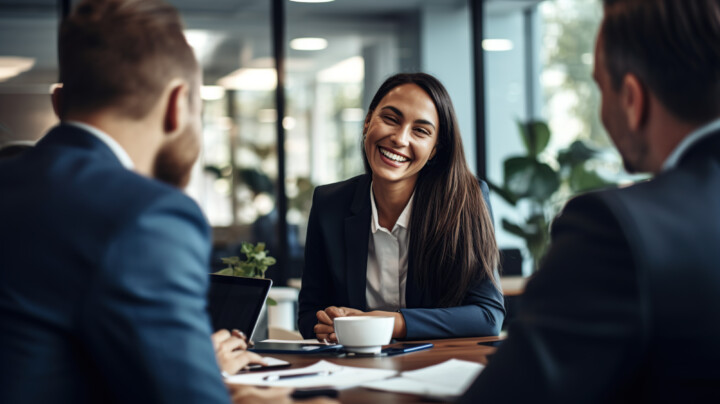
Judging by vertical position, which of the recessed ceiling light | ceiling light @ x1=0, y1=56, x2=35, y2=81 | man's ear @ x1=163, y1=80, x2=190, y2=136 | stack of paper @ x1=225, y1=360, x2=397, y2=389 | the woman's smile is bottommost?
stack of paper @ x1=225, y1=360, x2=397, y2=389

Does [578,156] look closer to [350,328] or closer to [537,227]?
[537,227]

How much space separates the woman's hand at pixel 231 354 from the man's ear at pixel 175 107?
546 millimetres

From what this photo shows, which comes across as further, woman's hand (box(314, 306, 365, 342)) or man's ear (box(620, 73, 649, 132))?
woman's hand (box(314, 306, 365, 342))

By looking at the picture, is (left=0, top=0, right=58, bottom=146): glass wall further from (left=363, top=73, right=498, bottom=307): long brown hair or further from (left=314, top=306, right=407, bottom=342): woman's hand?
(left=314, top=306, right=407, bottom=342): woman's hand

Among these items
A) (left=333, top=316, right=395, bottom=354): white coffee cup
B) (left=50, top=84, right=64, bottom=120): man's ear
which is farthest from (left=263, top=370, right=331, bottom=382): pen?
(left=50, top=84, right=64, bottom=120): man's ear

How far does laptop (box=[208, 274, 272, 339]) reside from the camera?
1855 millimetres

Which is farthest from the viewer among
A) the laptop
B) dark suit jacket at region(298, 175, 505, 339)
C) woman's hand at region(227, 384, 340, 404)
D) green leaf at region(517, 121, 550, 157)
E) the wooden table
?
green leaf at region(517, 121, 550, 157)

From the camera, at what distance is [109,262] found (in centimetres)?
93

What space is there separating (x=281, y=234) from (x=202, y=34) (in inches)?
67.3

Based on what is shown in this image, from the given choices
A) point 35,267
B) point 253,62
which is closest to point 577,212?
point 35,267

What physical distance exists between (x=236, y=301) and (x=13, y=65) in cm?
458

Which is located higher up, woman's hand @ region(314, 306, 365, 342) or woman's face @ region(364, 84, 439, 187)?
woman's face @ region(364, 84, 439, 187)

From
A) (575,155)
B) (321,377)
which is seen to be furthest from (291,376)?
(575,155)

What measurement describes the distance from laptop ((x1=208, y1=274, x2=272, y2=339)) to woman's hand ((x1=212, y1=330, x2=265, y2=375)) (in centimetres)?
19
